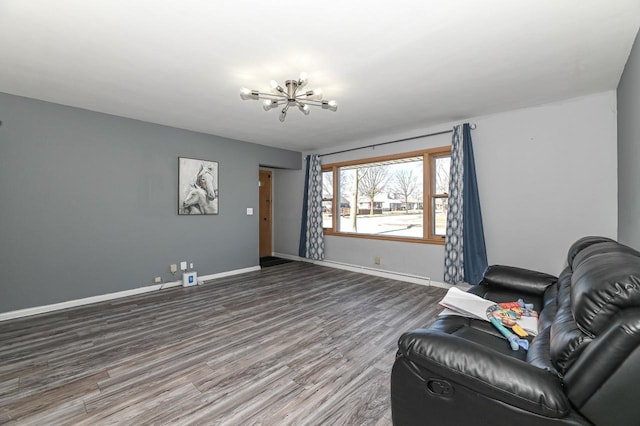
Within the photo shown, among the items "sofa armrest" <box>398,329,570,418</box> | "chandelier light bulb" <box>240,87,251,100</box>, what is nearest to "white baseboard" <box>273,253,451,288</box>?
"sofa armrest" <box>398,329,570,418</box>

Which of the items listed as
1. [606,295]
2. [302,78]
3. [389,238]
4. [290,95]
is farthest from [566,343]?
[389,238]

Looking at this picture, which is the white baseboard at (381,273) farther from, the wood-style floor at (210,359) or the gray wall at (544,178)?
the wood-style floor at (210,359)

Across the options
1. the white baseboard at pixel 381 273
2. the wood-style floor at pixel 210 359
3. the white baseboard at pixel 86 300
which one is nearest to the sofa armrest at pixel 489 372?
the wood-style floor at pixel 210 359

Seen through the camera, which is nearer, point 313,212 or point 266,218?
point 313,212

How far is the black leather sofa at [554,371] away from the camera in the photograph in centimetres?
90

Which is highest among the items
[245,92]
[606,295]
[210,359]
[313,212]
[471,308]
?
[245,92]

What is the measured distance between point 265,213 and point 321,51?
525cm

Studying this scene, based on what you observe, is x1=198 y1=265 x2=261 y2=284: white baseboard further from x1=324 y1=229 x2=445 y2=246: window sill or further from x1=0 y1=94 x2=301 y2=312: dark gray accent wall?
x1=324 y1=229 x2=445 y2=246: window sill

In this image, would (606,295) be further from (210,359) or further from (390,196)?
(390,196)

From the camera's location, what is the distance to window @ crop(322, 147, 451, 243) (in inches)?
181

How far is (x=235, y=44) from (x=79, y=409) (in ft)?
9.22

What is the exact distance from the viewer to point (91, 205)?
12.4 feet

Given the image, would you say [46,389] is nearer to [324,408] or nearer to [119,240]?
[324,408]

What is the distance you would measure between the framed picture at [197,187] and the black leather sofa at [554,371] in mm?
4325
